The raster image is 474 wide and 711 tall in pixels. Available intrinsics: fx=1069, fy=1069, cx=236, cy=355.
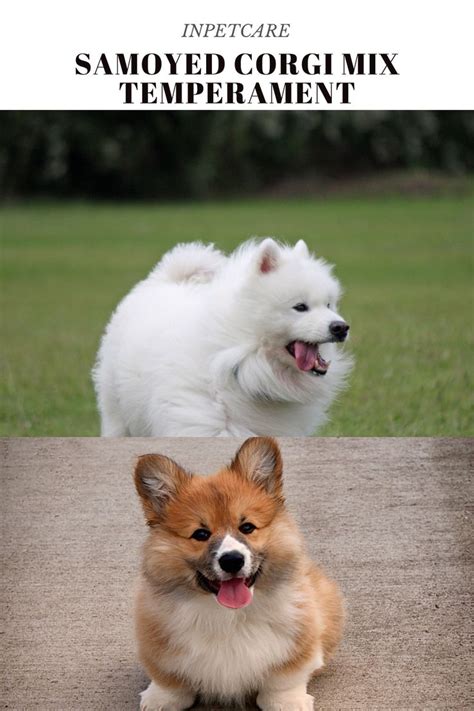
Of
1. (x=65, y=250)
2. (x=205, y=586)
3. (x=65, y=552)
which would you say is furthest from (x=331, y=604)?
(x=65, y=250)

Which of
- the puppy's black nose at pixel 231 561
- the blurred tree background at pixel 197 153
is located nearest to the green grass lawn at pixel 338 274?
the blurred tree background at pixel 197 153

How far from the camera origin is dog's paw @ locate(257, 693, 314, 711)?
115 inches

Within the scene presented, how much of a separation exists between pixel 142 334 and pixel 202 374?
370 mm

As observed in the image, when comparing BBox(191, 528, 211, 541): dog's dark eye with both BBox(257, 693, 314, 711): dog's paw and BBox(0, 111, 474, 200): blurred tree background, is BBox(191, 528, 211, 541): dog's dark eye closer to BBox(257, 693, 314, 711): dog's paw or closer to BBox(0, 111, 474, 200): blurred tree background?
BBox(257, 693, 314, 711): dog's paw

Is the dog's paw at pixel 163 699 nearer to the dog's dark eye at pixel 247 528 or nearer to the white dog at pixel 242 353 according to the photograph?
the dog's dark eye at pixel 247 528

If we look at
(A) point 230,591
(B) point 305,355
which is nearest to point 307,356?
(B) point 305,355

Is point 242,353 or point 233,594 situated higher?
point 242,353

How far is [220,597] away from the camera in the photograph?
279 centimetres

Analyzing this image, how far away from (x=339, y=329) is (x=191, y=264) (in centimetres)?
109

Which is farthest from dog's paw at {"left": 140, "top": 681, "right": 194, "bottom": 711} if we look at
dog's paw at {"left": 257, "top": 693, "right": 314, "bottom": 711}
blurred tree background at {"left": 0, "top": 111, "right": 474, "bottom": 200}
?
blurred tree background at {"left": 0, "top": 111, "right": 474, "bottom": 200}

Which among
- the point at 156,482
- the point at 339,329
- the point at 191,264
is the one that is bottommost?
the point at 156,482

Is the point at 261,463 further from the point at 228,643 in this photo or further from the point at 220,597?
the point at 228,643

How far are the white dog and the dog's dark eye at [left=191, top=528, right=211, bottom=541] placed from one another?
1.52 metres

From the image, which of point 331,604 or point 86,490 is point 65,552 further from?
point 331,604
